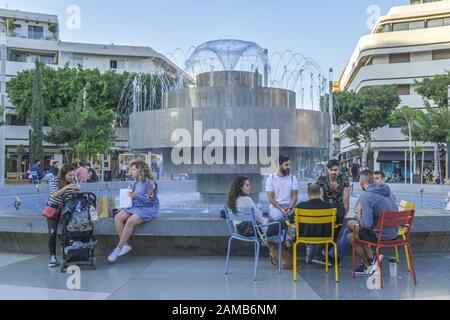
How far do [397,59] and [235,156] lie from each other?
140ft

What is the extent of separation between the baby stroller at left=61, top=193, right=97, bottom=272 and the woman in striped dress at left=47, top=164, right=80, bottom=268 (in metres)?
0.30

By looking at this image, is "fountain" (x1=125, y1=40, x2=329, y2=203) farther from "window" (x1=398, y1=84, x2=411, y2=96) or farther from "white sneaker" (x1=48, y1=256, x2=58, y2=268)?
"window" (x1=398, y1=84, x2=411, y2=96)

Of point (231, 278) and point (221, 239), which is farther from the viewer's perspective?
point (221, 239)

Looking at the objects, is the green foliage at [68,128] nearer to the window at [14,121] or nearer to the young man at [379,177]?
the window at [14,121]

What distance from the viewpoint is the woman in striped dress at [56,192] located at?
679 centimetres

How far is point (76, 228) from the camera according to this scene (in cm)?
649

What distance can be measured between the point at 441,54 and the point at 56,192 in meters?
47.9

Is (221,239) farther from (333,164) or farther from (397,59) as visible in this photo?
(397,59)

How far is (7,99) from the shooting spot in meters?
48.4

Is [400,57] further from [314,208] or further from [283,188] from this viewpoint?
[314,208]

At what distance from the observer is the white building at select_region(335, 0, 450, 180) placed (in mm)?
46156
